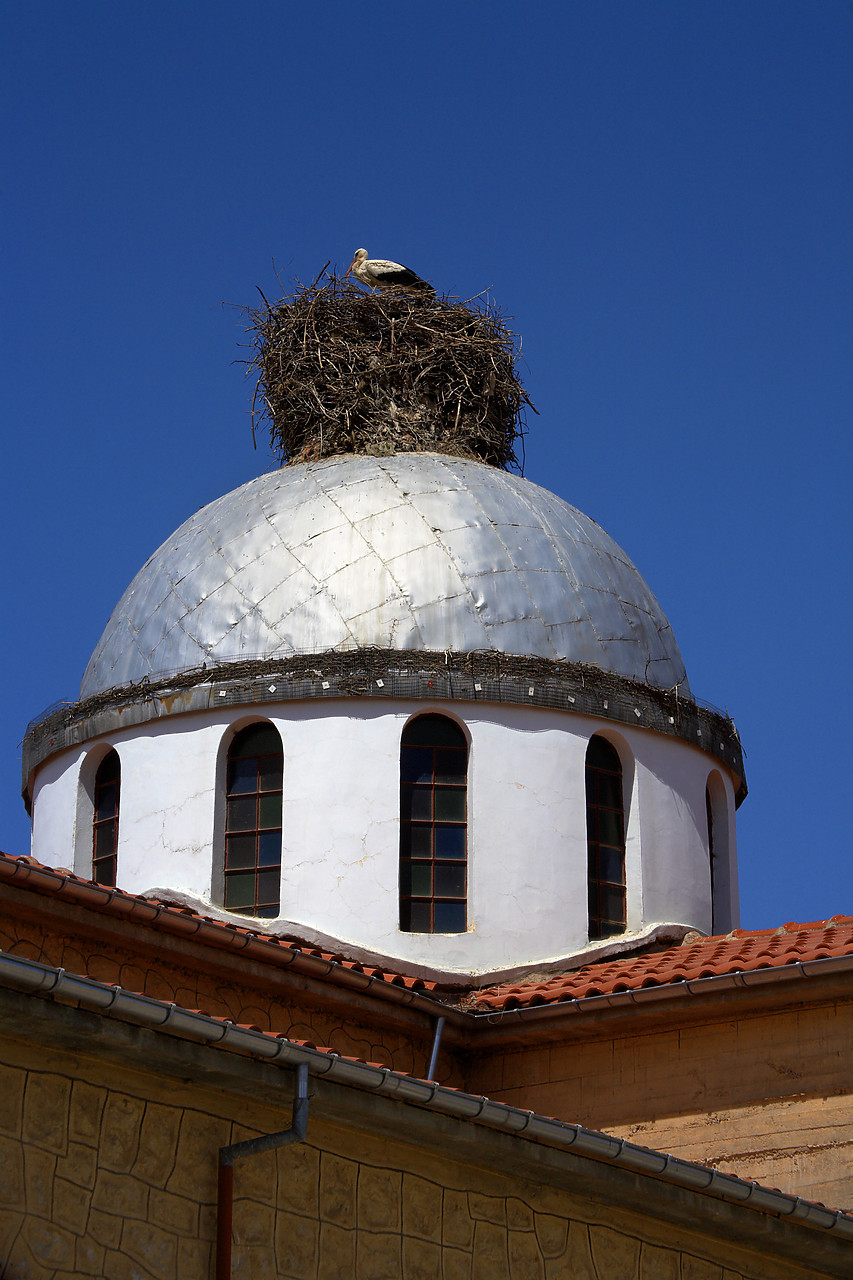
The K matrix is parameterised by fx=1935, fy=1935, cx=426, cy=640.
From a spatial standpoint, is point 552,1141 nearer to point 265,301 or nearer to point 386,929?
point 386,929

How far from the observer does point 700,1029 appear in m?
13.9

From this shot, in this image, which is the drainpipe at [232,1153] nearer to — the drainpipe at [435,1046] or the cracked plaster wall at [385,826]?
the drainpipe at [435,1046]

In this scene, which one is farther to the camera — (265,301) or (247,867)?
(265,301)

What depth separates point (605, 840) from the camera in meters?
16.6

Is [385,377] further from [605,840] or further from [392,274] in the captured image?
[605,840]

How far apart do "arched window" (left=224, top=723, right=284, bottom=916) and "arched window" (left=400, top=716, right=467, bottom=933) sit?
3.46 ft

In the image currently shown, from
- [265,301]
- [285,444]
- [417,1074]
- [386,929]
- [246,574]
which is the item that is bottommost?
[417,1074]

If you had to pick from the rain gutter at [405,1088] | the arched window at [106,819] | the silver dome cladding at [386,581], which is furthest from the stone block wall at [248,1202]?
the arched window at [106,819]

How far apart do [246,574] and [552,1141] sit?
8983mm

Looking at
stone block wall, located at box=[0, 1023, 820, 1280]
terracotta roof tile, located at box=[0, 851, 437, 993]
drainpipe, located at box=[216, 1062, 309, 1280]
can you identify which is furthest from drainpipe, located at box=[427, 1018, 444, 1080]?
drainpipe, located at box=[216, 1062, 309, 1280]

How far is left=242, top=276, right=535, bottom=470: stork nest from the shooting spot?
18750mm

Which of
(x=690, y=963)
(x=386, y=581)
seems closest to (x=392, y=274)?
(x=386, y=581)

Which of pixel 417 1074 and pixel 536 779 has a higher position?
pixel 536 779

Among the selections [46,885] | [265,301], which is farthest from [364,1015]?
[265,301]
